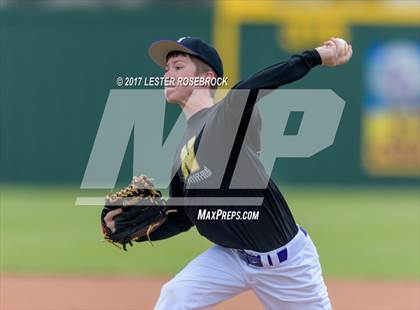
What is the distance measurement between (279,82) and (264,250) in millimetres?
915

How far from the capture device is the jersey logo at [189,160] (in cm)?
415

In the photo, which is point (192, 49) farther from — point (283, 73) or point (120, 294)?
point (120, 294)

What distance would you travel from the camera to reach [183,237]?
1138 centimetres

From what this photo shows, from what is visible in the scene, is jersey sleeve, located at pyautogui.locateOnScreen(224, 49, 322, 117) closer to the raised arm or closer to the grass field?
the raised arm

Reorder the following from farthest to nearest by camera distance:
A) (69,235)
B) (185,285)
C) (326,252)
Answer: (69,235), (326,252), (185,285)

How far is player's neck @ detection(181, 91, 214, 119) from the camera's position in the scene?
14.0ft

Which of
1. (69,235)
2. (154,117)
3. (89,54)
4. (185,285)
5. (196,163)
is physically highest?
(89,54)

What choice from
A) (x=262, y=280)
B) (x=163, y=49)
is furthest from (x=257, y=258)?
(x=163, y=49)

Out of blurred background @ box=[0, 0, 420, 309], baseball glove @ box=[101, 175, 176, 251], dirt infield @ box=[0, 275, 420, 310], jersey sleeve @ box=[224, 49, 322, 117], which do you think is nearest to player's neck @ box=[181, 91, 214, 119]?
baseball glove @ box=[101, 175, 176, 251]

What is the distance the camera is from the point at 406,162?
17.0 metres

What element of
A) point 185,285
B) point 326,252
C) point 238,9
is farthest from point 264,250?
point 238,9

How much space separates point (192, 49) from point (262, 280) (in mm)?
1300

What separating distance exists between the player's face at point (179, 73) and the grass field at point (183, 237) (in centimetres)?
459

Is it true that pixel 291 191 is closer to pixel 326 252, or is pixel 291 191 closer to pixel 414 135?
pixel 414 135
